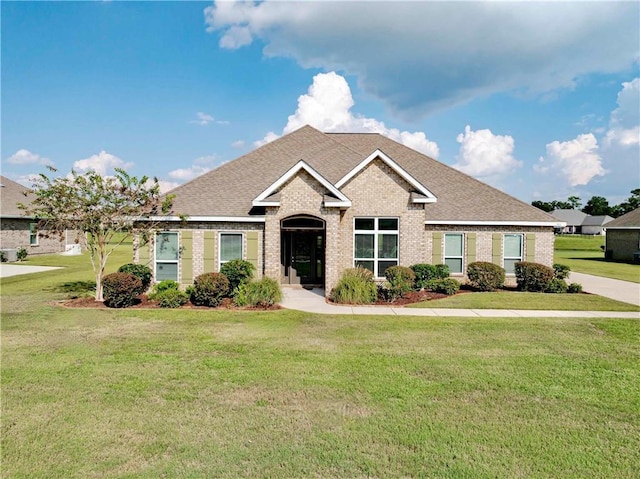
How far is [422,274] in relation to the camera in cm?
1661

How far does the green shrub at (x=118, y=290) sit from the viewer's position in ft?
43.3

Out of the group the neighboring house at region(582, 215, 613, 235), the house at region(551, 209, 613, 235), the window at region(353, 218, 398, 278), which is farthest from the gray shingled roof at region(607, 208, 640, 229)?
the neighboring house at region(582, 215, 613, 235)

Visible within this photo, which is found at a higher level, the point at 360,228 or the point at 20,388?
the point at 360,228

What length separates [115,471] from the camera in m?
4.32

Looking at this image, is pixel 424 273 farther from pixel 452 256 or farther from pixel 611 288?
pixel 611 288

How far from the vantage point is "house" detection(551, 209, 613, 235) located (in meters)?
106

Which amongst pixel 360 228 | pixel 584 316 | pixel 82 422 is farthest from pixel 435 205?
pixel 82 422

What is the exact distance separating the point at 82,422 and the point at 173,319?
643 centimetres

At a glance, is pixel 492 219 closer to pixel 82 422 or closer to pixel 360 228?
pixel 360 228

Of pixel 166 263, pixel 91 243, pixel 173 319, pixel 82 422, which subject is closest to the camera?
pixel 82 422

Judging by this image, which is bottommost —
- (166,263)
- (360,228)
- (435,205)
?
(166,263)

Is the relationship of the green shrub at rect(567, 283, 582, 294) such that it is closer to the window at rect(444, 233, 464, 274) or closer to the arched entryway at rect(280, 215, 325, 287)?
the window at rect(444, 233, 464, 274)

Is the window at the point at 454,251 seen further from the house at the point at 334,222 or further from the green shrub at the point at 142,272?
the green shrub at the point at 142,272

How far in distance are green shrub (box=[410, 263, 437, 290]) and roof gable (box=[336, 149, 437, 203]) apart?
286 cm
